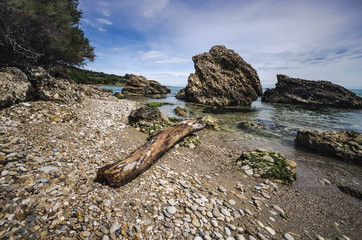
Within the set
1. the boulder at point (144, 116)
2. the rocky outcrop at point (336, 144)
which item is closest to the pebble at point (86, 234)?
the boulder at point (144, 116)

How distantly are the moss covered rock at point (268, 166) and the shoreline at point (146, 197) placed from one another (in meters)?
Result: 0.36

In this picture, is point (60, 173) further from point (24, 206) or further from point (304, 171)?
point (304, 171)

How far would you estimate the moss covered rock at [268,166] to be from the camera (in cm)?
560

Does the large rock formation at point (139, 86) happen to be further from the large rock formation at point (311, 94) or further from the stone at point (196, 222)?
the stone at point (196, 222)

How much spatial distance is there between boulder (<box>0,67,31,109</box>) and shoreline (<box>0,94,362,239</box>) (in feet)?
2.04

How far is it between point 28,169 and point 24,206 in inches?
53.5

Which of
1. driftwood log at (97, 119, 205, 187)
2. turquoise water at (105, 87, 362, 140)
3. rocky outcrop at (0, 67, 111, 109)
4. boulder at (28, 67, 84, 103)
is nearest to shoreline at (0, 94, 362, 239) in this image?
driftwood log at (97, 119, 205, 187)

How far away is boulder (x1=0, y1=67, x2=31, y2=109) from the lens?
678 cm

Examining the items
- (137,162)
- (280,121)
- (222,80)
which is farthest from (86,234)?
(222,80)

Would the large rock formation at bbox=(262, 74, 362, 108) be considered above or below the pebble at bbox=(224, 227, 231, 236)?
above

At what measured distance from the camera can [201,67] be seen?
127ft

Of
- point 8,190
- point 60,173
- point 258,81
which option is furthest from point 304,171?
point 258,81

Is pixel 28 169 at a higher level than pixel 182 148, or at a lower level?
higher

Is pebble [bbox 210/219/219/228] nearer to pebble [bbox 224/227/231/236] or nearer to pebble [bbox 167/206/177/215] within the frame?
pebble [bbox 224/227/231/236]
